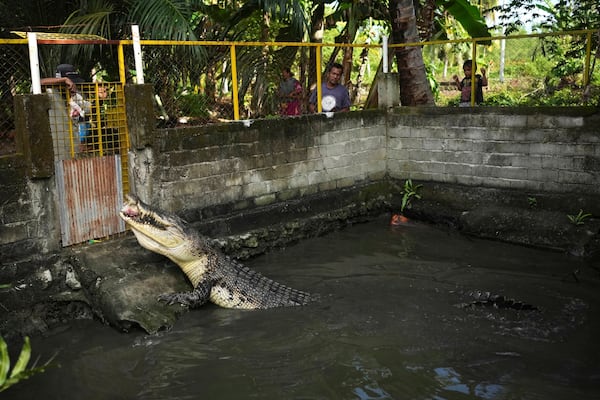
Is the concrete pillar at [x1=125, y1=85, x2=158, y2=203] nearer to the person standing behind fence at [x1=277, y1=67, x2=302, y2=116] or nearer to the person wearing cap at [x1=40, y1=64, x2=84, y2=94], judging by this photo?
the person wearing cap at [x1=40, y1=64, x2=84, y2=94]

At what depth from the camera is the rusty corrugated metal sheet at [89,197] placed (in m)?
6.45

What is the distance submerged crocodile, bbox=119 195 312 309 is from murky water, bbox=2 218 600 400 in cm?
15

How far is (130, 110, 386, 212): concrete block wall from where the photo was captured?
7191 millimetres

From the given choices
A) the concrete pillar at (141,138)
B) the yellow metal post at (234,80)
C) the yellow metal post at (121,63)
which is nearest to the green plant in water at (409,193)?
the yellow metal post at (234,80)

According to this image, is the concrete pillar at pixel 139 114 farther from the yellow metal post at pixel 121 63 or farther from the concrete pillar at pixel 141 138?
the yellow metal post at pixel 121 63

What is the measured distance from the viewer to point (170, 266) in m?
7.01

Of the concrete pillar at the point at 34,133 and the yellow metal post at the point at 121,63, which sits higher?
the yellow metal post at the point at 121,63

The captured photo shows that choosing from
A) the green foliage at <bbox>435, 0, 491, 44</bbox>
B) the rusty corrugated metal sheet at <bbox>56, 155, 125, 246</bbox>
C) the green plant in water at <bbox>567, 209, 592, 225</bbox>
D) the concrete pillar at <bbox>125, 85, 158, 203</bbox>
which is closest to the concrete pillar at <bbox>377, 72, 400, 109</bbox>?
the green foliage at <bbox>435, 0, 491, 44</bbox>

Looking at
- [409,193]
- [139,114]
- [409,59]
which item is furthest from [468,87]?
[139,114]

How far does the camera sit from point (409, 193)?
→ 9844mm

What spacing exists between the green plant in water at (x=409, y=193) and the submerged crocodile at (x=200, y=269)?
3685mm

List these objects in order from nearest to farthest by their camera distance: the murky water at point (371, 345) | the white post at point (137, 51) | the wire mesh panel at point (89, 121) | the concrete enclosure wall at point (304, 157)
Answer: the murky water at point (371, 345) < the concrete enclosure wall at point (304, 157) < the wire mesh panel at point (89, 121) < the white post at point (137, 51)

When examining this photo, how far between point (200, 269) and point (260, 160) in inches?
84.8

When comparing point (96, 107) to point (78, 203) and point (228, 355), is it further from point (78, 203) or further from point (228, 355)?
point (228, 355)
